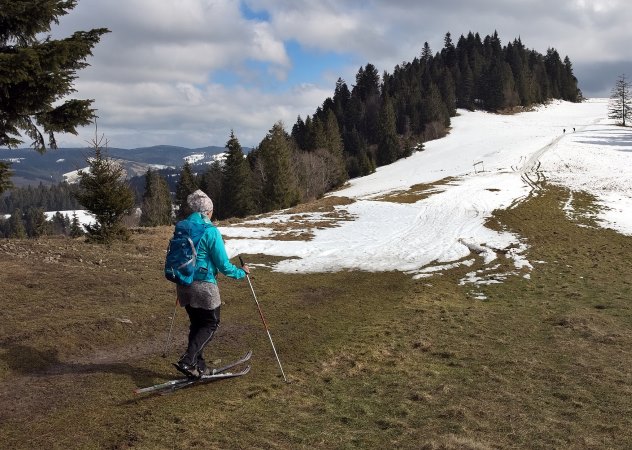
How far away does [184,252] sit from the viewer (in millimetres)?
6547

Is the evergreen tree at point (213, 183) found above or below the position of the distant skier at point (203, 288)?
above

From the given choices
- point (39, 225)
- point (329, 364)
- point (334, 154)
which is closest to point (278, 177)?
point (334, 154)

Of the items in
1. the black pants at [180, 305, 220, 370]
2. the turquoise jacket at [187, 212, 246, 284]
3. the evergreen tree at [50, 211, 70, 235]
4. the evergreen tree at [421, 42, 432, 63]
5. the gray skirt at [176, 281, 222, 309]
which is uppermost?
the evergreen tree at [421, 42, 432, 63]

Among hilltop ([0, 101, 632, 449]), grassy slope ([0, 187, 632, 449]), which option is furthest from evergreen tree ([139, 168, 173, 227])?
grassy slope ([0, 187, 632, 449])

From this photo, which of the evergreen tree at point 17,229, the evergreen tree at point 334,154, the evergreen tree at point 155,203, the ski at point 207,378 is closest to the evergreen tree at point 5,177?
the ski at point 207,378

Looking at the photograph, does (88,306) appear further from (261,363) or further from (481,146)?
(481,146)

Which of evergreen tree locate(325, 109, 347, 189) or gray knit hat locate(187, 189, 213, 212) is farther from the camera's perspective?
evergreen tree locate(325, 109, 347, 189)

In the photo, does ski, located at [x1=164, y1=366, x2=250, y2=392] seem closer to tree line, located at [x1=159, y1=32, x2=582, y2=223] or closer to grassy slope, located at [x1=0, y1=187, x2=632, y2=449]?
grassy slope, located at [x1=0, y1=187, x2=632, y2=449]

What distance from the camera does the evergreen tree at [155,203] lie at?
240 feet

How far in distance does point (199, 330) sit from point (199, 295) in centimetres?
59

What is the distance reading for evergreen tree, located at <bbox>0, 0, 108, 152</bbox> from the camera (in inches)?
386

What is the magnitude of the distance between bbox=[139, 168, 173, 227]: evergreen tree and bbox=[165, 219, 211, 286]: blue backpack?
6665 cm

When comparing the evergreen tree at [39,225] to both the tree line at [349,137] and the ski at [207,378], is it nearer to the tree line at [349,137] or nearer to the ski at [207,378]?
the tree line at [349,137]

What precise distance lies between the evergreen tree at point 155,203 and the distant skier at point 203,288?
218ft
